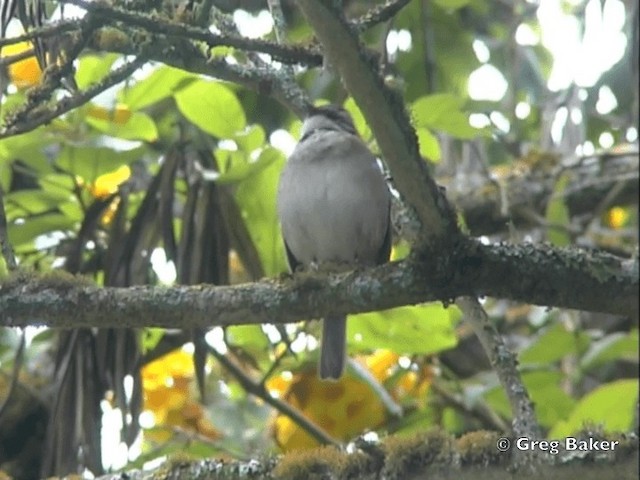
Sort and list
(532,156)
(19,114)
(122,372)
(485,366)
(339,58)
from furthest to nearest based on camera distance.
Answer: (485,366) → (532,156) → (122,372) → (19,114) → (339,58)

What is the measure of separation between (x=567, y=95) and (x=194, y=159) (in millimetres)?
1382

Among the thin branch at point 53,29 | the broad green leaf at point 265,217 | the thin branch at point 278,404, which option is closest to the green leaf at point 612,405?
the thin branch at point 278,404

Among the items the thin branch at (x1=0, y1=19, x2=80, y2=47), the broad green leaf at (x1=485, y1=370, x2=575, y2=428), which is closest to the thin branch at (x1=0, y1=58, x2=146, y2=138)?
the thin branch at (x1=0, y1=19, x2=80, y2=47)

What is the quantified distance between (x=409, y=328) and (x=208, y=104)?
0.76m

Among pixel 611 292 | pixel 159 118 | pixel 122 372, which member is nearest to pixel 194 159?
pixel 159 118

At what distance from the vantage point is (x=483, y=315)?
2.54m

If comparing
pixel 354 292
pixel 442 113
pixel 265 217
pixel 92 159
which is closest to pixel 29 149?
pixel 92 159

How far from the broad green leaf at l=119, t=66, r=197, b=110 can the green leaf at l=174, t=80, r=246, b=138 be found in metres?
0.02

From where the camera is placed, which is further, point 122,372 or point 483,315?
point 122,372

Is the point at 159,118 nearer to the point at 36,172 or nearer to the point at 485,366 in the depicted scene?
the point at 36,172

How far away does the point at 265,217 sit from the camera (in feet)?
11.4

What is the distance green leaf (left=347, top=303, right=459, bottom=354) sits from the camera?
3264mm

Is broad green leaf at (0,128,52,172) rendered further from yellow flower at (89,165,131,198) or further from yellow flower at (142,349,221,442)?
yellow flower at (142,349,221,442)

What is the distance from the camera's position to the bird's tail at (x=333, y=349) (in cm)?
335
